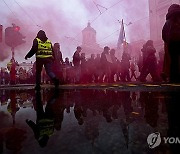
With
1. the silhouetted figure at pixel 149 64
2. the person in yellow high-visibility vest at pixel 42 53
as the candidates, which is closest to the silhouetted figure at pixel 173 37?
the person in yellow high-visibility vest at pixel 42 53

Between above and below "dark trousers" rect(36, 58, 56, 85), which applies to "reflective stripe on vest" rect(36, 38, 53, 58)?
above

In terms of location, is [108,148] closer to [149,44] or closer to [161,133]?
[161,133]

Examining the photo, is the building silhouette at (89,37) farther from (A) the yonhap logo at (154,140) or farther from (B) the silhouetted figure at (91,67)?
(A) the yonhap logo at (154,140)

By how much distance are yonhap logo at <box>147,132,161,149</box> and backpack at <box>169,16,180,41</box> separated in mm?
3569

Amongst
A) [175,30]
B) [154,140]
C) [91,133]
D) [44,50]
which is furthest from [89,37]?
[154,140]

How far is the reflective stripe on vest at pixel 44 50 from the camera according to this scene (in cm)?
654

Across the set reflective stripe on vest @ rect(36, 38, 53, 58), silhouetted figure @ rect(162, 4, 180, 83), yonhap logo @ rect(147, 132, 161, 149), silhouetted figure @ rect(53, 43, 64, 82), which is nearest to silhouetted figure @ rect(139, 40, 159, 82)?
silhouetted figure @ rect(53, 43, 64, 82)

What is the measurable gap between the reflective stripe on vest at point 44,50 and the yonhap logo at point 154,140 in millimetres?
5433

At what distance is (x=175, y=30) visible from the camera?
15.3 ft

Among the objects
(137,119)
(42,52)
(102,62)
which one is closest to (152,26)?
(102,62)

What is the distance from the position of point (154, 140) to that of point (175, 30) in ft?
12.3

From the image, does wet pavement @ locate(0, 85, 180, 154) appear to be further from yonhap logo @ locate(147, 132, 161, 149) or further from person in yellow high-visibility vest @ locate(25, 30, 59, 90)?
person in yellow high-visibility vest @ locate(25, 30, 59, 90)

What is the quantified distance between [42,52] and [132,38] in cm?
4570

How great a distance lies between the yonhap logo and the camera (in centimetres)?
132
